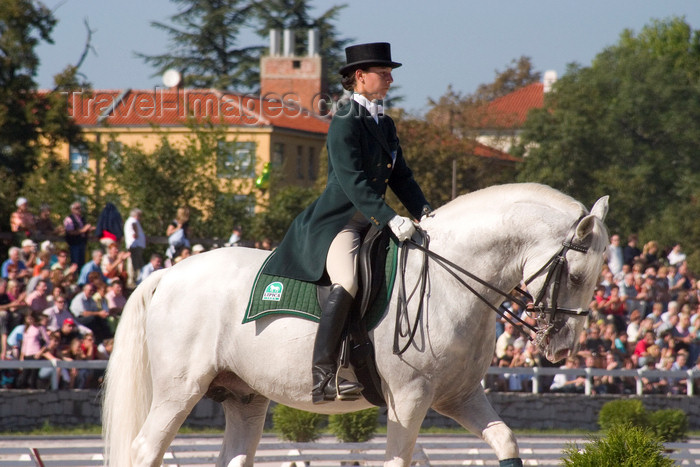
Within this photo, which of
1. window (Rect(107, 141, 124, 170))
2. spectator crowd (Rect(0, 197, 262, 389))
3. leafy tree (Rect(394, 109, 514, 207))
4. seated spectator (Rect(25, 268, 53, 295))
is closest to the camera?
spectator crowd (Rect(0, 197, 262, 389))

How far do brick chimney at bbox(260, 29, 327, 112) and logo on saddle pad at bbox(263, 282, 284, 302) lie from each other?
4956cm

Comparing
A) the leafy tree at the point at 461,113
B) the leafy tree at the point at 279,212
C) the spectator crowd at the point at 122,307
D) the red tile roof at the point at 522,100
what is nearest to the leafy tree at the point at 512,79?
the red tile roof at the point at 522,100

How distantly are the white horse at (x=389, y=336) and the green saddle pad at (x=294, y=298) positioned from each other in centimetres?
6

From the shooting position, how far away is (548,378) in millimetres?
17094

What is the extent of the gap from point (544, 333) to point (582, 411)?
11.2 meters

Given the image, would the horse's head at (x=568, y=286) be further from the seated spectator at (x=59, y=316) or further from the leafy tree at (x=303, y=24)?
the leafy tree at (x=303, y=24)

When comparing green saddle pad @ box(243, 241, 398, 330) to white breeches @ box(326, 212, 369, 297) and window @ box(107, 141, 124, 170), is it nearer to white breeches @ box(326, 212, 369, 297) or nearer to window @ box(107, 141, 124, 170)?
white breeches @ box(326, 212, 369, 297)

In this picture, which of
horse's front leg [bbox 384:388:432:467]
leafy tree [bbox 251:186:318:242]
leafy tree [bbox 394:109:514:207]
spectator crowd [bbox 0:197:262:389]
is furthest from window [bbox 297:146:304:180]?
horse's front leg [bbox 384:388:432:467]

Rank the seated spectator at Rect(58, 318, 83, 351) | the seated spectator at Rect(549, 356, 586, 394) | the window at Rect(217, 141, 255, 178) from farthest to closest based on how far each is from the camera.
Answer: the window at Rect(217, 141, 255, 178), the seated spectator at Rect(549, 356, 586, 394), the seated spectator at Rect(58, 318, 83, 351)

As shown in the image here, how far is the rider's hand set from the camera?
237 inches

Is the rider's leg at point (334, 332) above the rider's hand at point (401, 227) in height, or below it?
below

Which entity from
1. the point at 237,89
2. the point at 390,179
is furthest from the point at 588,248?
the point at 237,89

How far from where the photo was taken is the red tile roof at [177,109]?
23.9 m

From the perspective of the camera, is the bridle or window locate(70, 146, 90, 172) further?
window locate(70, 146, 90, 172)
